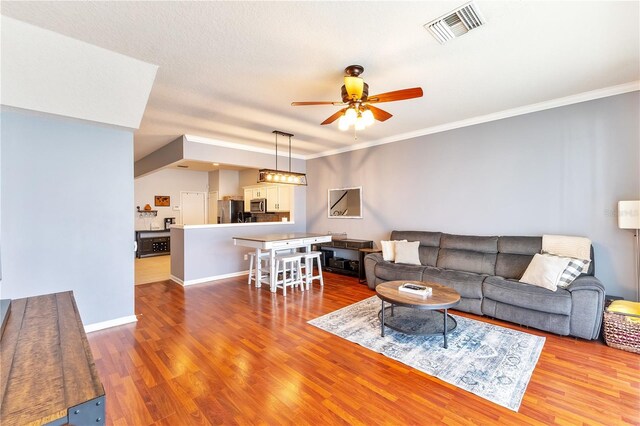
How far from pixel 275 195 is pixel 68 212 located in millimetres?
4378

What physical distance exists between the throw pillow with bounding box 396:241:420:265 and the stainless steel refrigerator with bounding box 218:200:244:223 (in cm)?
508

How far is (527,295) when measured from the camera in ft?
10.3

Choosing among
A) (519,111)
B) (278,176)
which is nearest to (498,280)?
(519,111)

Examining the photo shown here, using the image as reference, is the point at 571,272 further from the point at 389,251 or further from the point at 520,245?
the point at 389,251

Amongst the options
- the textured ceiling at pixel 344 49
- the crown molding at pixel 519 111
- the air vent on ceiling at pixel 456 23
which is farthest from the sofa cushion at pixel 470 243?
the air vent on ceiling at pixel 456 23

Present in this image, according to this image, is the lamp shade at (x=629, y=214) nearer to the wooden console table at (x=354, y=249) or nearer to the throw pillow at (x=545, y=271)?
the throw pillow at (x=545, y=271)

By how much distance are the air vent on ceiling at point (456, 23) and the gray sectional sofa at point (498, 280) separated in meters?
2.76

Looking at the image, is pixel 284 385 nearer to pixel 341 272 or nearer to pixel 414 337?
pixel 414 337

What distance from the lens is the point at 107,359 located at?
8.59 feet

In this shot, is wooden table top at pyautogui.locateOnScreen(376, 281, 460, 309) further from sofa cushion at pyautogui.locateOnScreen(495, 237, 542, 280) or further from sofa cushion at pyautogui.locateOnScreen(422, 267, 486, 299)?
sofa cushion at pyautogui.locateOnScreen(495, 237, 542, 280)

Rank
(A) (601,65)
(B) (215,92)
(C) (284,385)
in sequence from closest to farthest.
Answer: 1. (C) (284,385)
2. (A) (601,65)
3. (B) (215,92)

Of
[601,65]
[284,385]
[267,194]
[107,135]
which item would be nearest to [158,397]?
[284,385]

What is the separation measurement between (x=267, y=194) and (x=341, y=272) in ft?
9.51

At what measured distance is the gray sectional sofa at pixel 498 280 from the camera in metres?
2.90
